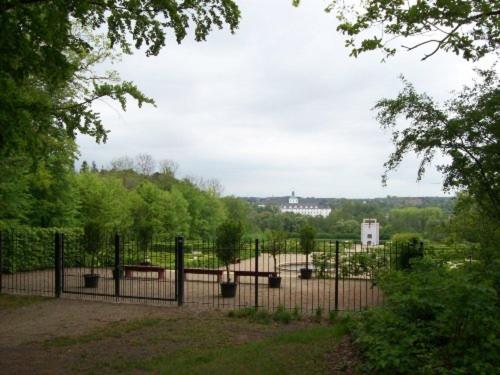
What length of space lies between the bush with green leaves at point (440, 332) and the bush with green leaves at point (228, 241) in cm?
889

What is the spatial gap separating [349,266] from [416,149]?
7003 millimetres

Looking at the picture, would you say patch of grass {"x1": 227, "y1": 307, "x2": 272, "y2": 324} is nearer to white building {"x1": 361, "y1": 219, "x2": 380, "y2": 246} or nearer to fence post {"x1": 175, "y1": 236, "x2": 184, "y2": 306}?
fence post {"x1": 175, "y1": 236, "x2": 184, "y2": 306}

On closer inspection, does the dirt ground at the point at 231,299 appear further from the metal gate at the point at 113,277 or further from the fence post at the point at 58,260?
the fence post at the point at 58,260

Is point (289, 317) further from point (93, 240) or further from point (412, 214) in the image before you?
point (412, 214)

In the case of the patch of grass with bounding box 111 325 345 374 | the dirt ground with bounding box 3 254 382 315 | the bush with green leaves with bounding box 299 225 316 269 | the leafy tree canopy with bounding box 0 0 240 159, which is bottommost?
the dirt ground with bounding box 3 254 382 315

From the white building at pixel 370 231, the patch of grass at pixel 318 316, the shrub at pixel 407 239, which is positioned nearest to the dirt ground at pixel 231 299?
the patch of grass at pixel 318 316

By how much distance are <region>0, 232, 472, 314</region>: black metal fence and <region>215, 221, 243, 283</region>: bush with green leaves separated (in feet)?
0.66

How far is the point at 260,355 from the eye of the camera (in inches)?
281

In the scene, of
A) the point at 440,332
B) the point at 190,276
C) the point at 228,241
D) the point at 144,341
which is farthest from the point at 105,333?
the point at 190,276

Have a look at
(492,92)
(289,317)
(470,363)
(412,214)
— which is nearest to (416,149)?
(492,92)

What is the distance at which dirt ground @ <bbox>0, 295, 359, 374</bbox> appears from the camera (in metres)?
6.89

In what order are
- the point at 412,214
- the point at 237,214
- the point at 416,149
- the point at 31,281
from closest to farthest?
the point at 416,149 < the point at 31,281 < the point at 412,214 < the point at 237,214

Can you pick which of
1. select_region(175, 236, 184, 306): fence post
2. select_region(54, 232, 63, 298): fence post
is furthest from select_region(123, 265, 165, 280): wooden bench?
select_region(175, 236, 184, 306): fence post

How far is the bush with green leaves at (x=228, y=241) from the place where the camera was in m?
14.6
